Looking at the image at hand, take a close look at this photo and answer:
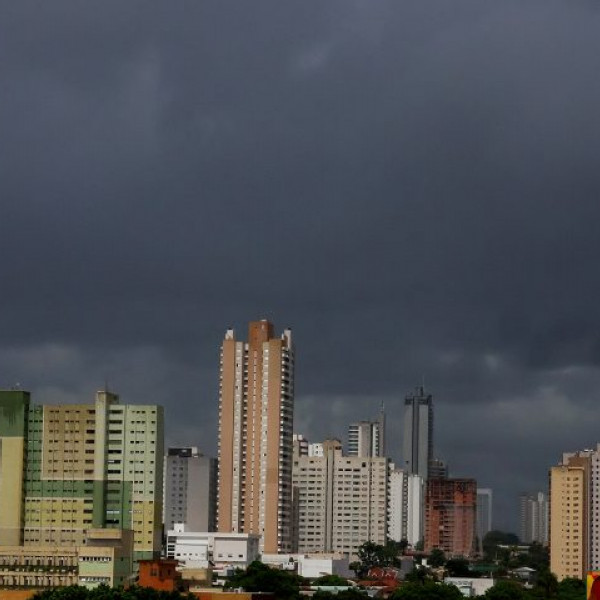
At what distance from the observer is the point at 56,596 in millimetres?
89438

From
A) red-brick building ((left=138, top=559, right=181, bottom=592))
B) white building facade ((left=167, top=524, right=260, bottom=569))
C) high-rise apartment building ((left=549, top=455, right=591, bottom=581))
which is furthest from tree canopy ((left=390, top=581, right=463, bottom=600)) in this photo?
high-rise apartment building ((left=549, top=455, right=591, bottom=581))

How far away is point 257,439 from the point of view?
530 ft

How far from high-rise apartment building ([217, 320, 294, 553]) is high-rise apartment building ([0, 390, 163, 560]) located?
159 ft

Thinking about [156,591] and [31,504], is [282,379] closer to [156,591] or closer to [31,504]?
[31,504]

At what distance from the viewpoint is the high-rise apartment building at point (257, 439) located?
161000 millimetres

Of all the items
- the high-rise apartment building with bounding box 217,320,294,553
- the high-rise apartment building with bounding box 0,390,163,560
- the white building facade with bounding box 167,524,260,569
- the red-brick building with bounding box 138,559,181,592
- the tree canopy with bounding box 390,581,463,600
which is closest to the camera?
the red-brick building with bounding box 138,559,181,592

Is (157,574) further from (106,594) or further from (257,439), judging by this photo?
(257,439)

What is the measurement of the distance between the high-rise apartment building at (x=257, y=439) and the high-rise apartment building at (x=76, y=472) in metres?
48.5

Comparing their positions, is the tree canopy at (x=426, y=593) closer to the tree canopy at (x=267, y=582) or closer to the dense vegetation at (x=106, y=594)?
the tree canopy at (x=267, y=582)

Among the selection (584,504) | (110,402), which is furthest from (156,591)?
(584,504)

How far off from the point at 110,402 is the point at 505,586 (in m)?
37.1

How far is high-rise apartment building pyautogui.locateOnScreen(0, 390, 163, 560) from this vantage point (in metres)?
111

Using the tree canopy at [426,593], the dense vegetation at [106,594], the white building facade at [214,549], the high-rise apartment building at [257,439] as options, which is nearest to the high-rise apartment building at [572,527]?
the high-rise apartment building at [257,439]

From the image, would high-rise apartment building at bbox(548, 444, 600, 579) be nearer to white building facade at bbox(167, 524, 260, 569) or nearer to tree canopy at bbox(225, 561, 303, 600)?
white building facade at bbox(167, 524, 260, 569)
